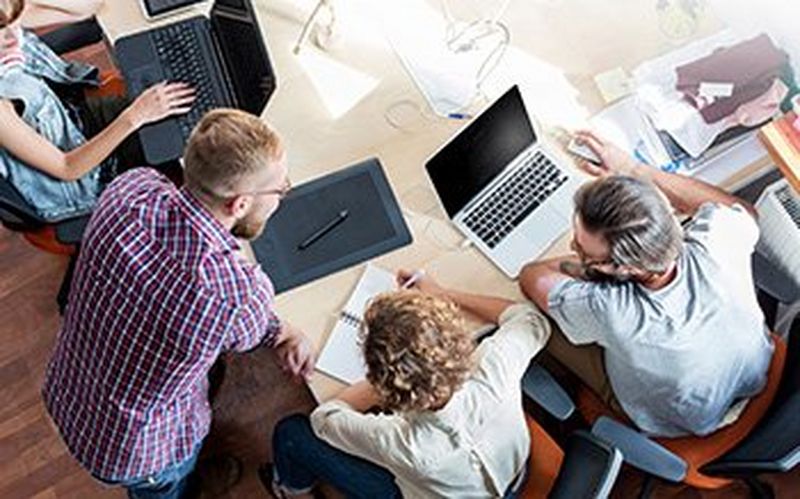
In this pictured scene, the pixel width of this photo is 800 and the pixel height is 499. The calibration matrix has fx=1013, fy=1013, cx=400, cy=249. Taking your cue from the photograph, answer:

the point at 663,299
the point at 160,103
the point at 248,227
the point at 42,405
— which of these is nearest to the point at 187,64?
the point at 160,103

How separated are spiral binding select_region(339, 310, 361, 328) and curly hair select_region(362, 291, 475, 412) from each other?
0.72 ft

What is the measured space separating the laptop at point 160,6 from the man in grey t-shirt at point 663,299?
1.09m

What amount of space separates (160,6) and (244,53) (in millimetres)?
306

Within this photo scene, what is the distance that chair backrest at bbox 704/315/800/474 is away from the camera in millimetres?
1936

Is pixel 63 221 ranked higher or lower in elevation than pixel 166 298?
lower

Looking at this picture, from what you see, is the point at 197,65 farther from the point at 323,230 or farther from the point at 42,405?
the point at 42,405

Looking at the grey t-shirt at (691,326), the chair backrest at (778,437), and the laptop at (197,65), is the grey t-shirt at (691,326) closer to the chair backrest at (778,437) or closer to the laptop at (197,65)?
the chair backrest at (778,437)

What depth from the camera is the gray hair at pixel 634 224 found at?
1.90 m

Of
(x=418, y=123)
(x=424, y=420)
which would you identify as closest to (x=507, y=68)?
(x=418, y=123)

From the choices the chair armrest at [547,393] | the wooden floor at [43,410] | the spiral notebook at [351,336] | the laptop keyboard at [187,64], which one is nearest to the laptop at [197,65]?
the laptop keyboard at [187,64]

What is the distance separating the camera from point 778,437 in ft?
6.41

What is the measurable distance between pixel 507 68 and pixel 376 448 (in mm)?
998

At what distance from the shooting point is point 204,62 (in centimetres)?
239

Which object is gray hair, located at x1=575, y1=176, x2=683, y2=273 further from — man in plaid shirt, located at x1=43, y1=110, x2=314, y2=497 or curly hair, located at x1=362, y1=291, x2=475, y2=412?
man in plaid shirt, located at x1=43, y1=110, x2=314, y2=497
